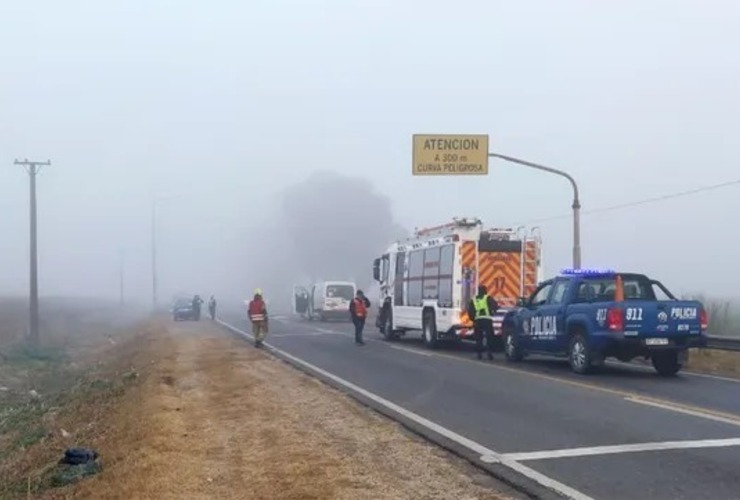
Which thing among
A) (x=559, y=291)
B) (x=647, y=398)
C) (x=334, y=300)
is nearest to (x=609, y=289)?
(x=559, y=291)

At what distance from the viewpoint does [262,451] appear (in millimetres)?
10125

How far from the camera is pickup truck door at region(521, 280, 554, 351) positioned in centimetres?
2019

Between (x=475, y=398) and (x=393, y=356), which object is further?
(x=393, y=356)

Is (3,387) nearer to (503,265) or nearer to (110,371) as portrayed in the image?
(110,371)

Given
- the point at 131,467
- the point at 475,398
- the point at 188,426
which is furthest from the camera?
the point at 475,398

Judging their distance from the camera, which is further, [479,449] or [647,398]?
[647,398]

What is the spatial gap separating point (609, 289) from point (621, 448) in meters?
9.34

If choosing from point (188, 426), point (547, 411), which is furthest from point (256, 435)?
point (547, 411)

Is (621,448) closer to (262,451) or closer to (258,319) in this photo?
(262,451)

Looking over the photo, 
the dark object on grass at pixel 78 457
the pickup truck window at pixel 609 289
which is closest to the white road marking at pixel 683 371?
the pickup truck window at pixel 609 289

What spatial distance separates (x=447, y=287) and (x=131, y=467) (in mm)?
17573

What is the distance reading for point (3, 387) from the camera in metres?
25.7

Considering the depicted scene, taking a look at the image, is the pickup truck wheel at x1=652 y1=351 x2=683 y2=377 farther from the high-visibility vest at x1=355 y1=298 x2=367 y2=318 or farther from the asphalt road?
the high-visibility vest at x1=355 y1=298 x2=367 y2=318

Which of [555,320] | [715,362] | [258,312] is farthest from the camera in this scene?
[258,312]
